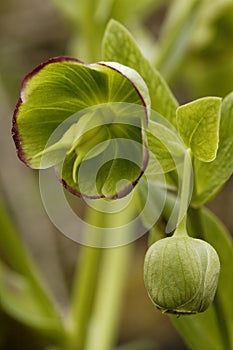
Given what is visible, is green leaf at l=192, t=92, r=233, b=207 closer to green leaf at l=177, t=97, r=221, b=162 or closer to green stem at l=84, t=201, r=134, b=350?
green leaf at l=177, t=97, r=221, b=162

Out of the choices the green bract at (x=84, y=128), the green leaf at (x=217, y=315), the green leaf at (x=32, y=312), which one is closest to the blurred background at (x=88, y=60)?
the green leaf at (x=32, y=312)

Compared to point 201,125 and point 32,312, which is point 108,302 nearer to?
point 32,312

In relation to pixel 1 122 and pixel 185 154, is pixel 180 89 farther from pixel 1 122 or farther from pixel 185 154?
pixel 185 154

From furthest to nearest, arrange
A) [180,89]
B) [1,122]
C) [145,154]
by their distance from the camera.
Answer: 1. [180,89]
2. [1,122]
3. [145,154]

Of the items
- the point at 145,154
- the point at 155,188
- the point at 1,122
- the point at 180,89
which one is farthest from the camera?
the point at 180,89

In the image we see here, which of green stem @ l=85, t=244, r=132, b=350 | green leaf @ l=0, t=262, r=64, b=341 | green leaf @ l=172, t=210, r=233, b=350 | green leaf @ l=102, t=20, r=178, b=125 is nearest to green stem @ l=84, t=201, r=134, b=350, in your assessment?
green stem @ l=85, t=244, r=132, b=350

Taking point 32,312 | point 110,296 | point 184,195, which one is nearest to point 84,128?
point 184,195

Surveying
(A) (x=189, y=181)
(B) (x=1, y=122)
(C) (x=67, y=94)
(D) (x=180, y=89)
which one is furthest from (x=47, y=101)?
(D) (x=180, y=89)
